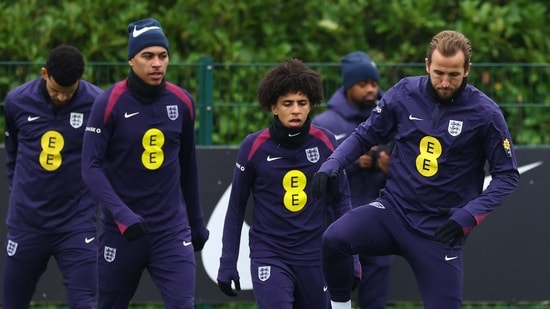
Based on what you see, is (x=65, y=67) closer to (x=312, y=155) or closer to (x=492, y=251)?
(x=312, y=155)

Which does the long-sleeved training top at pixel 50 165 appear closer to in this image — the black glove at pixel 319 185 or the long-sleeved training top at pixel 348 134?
the long-sleeved training top at pixel 348 134

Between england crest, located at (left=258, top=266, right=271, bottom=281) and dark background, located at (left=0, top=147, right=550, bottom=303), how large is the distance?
261 centimetres

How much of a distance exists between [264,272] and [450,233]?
1.37m

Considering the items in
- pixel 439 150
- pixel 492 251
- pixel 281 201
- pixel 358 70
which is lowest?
pixel 492 251

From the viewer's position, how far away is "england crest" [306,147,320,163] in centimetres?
856

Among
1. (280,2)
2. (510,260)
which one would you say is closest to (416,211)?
(510,260)

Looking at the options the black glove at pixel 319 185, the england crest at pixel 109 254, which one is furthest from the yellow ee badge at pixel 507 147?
the england crest at pixel 109 254

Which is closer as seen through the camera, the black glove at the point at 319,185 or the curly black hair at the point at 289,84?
the black glove at the point at 319,185

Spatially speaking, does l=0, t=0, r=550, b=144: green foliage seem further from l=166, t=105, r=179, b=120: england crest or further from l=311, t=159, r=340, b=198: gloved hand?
l=311, t=159, r=340, b=198: gloved hand

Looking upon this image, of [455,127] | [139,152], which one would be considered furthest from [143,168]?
[455,127]

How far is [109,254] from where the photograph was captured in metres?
8.55

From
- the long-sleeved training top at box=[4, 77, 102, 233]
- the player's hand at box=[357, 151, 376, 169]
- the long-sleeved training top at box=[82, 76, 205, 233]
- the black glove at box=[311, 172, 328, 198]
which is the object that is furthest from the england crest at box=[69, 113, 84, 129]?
the black glove at box=[311, 172, 328, 198]

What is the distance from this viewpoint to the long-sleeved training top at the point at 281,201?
847cm

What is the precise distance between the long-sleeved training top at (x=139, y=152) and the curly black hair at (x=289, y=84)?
0.52 metres
